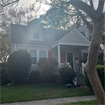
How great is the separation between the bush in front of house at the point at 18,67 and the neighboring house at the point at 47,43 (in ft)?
9.46

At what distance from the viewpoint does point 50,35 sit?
1641 cm

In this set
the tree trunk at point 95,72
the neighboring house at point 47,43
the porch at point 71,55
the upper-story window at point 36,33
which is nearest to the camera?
the tree trunk at point 95,72

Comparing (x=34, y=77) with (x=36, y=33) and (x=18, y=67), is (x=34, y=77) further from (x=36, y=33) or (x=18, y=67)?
(x=36, y=33)

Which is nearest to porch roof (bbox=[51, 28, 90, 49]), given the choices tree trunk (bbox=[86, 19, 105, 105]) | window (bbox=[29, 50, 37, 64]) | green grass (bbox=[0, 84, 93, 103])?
window (bbox=[29, 50, 37, 64])

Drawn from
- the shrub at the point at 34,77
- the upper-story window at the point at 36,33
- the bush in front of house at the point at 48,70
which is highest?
the upper-story window at the point at 36,33

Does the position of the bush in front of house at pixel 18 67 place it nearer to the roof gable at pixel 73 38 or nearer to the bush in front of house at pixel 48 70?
the bush in front of house at pixel 48 70

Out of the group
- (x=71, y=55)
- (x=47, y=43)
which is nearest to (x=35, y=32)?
(x=47, y=43)

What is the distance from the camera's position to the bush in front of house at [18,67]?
1014cm

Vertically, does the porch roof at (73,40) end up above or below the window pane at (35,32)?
below

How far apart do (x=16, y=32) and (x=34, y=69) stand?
4.90 meters

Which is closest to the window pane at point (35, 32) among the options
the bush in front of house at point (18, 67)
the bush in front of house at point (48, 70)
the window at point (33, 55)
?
the window at point (33, 55)

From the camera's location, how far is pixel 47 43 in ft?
48.5

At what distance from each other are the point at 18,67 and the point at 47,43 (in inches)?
217

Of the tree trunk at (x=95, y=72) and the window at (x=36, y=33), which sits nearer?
the tree trunk at (x=95, y=72)
